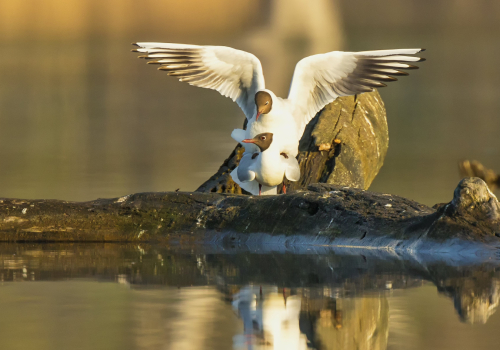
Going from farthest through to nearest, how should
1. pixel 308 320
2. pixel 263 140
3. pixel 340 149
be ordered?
pixel 340 149 < pixel 263 140 < pixel 308 320

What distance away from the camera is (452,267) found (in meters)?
5.36

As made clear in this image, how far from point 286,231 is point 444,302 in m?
2.18

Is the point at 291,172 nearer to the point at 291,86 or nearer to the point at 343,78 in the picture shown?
the point at 291,86

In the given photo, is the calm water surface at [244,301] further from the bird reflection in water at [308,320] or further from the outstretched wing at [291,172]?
the outstretched wing at [291,172]

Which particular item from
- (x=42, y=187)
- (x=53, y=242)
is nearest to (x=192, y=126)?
(x=42, y=187)

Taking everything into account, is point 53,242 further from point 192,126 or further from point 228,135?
point 192,126

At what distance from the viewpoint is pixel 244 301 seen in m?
4.49

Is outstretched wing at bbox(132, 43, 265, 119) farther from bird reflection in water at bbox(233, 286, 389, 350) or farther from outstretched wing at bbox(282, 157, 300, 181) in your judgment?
bird reflection in water at bbox(233, 286, 389, 350)

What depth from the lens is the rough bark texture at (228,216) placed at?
6.10 meters

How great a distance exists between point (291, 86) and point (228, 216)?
9.03ft

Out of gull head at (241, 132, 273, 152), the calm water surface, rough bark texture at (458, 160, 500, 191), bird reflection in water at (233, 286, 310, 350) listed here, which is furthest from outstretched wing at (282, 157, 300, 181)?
rough bark texture at (458, 160, 500, 191)

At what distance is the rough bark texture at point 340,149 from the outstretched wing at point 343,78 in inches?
19.9

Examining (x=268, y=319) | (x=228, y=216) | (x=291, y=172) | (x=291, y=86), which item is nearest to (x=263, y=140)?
(x=291, y=172)

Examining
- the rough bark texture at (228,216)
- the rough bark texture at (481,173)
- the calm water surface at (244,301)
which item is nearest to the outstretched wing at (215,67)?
the rough bark texture at (228,216)
